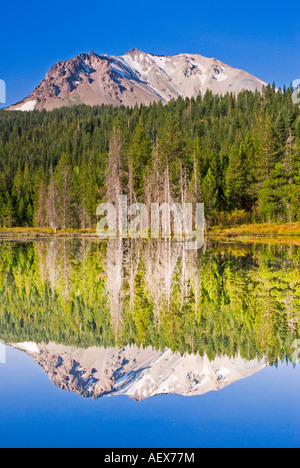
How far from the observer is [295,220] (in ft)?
195

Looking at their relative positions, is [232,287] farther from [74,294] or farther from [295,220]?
[295,220]

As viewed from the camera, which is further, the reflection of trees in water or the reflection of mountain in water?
the reflection of trees in water

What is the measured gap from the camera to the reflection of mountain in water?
21.4ft

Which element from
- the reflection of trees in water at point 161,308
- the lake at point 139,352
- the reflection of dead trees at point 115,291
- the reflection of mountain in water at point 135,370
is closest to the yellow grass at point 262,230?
the reflection of dead trees at point 115,291

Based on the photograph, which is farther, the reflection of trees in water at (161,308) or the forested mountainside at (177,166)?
the forested mountainside at (177,166)

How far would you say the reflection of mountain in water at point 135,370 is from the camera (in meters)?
6.51

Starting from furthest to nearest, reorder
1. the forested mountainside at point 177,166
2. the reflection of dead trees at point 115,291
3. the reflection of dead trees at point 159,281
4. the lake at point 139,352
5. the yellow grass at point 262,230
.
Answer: the forested mountainside at point 177,166
the yellow grass at point 262,230
the reflection of dead trees at point 159,281
the reflection of dead trees at point 115,291
the lake at point 139,352

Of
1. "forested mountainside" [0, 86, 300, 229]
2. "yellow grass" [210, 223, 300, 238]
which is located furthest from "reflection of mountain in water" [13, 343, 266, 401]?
"yellow grass" [210, 223, 300, 238]

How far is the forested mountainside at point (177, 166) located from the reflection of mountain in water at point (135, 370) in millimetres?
45374

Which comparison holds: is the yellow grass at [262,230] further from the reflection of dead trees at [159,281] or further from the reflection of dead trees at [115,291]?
the reflection of dead trees at [115,291]

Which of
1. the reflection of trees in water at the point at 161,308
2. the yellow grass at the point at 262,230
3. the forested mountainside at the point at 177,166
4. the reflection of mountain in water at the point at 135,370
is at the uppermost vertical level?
the forested mountainside at the point at 177,166

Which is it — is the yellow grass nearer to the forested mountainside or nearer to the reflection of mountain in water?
the forested mountainside

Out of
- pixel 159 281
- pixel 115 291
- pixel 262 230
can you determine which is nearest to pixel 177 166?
pixel 262 230

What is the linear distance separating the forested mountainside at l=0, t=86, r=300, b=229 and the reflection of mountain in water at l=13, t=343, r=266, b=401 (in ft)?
149
